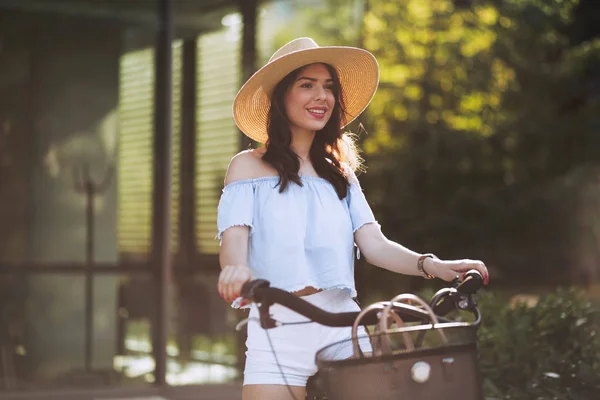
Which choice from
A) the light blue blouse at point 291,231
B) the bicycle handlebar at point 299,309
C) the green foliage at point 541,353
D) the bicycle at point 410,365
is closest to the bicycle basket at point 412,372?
the bicycle at point 410,365

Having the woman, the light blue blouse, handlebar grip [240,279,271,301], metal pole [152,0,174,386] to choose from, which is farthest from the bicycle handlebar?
metal pole [152,0,174,386]

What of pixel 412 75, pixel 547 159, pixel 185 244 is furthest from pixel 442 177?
pixel 185 244

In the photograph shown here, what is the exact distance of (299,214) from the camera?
10.0 feet

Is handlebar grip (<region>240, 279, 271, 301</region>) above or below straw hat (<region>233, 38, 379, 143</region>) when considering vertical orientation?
below

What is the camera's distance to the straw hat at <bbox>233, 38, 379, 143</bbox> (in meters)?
3.21

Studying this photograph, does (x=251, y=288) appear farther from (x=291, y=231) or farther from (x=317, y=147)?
(x=317, y=147)

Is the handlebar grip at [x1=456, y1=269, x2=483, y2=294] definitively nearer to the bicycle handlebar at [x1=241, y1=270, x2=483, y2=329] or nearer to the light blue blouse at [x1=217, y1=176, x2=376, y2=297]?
the bicycle handlebar at [x1=241, y1=270, x2=483, y2=329]

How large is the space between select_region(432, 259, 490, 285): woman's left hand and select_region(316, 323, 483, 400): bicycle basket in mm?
459

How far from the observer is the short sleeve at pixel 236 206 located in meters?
2.99

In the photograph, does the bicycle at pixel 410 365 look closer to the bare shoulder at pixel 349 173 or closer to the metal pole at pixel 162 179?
the bare shoulder at pixel 349 173

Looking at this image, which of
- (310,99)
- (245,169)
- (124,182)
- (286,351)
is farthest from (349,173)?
(124,182)

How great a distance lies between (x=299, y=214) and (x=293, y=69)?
463 mm

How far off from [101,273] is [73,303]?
28 centimetres

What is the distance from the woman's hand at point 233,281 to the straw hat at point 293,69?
0.79 meters
